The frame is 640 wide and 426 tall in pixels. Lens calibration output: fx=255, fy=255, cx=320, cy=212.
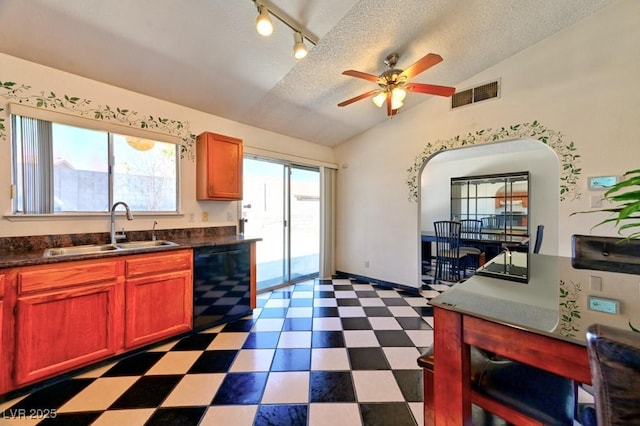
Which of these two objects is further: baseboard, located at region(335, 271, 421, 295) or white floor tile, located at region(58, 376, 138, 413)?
baseboard, located at region(335, 271, 421, 295)

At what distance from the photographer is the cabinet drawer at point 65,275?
5.17 feet

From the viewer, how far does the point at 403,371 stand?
187cm

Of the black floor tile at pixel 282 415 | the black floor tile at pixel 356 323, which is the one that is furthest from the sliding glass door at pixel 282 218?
the black floor tile at pixel 282 415

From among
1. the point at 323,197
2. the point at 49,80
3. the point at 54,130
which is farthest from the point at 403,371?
the point at 49,80

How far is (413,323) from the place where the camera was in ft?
8.67

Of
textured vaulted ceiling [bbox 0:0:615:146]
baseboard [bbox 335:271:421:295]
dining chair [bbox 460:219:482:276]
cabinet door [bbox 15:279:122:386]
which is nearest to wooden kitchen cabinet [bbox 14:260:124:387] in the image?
cabinet door [bbox 15:279:122:386]

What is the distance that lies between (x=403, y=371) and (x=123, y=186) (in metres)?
2.93

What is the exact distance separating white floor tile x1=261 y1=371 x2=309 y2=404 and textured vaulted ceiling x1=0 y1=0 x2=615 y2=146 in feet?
8.62

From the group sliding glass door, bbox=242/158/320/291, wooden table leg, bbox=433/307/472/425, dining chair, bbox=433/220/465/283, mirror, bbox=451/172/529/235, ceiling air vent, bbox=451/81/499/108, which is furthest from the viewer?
mirror, bbox=451/172/529/235

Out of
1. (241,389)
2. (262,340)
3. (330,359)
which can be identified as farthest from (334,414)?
(262,340)

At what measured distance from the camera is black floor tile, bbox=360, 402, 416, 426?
143cm

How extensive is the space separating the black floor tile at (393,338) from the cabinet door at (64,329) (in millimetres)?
2140

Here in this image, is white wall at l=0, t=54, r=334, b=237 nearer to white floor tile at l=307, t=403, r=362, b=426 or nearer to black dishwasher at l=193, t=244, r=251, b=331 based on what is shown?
black dishwasher at l=193, t=244, r=251, b=331

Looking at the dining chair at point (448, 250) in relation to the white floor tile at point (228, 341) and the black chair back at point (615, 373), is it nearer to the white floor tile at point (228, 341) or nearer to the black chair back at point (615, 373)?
the white floor tile at point (228, 341)
